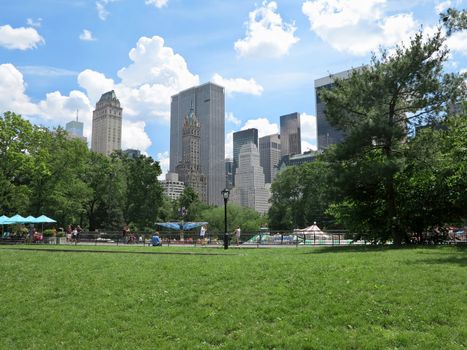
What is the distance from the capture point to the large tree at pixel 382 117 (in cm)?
2405

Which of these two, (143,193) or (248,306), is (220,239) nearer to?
(248,306)

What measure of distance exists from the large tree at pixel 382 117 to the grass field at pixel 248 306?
34.0ft

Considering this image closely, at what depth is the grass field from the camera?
845 cm

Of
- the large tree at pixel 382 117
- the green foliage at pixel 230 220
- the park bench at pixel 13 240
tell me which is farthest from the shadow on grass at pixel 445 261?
the green foliage at pixel 230 220

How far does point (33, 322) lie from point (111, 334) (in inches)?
97.2

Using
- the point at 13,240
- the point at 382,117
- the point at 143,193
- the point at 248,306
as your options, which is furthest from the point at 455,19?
the point at 143,193

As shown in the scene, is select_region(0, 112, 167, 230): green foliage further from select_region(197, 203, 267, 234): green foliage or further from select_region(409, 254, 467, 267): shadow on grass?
select_region(409, 254, 467, 267): shadow on grass

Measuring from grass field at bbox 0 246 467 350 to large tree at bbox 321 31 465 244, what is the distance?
10.4 metres

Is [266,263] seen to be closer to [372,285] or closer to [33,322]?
[372,285]

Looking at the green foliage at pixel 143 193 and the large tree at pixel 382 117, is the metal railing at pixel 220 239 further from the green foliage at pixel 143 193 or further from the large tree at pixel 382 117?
the green foliage at pixel 143 193

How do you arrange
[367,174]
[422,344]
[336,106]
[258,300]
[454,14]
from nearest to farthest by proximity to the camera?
[422,344] < [258,300] < [454,14] < [367,174] < [336,106]

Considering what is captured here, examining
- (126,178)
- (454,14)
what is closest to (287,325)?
(454,14)

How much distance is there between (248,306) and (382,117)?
17.1 m

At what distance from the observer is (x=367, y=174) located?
23.3m
